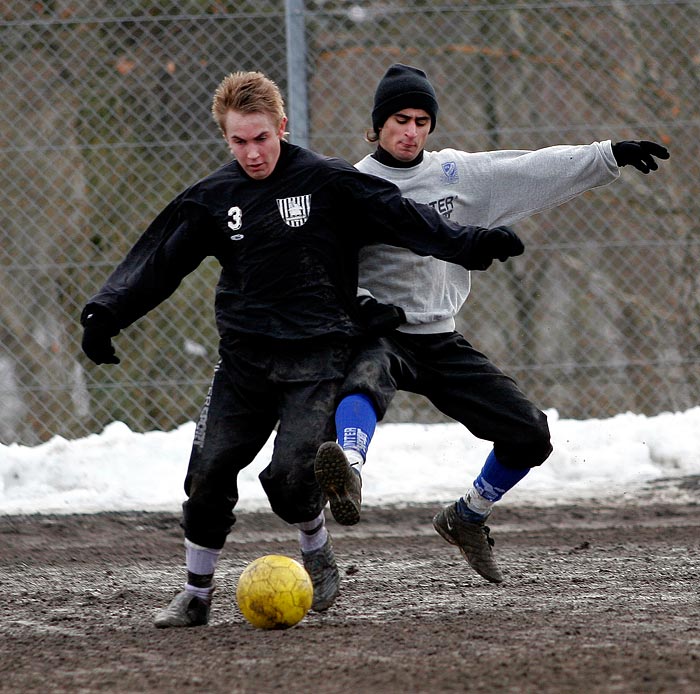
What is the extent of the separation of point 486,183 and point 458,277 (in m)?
0.40

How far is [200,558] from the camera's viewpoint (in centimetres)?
459

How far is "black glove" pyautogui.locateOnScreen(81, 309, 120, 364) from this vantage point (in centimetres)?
466

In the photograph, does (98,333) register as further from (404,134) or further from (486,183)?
(486,183)

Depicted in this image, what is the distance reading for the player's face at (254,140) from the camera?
4.44 m

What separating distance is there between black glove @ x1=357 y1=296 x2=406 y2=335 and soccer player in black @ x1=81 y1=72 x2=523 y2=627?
7 cm

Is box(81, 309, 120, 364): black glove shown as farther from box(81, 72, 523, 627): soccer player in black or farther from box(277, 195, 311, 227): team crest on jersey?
box(277, 195, 311, 227): team crest on jersey

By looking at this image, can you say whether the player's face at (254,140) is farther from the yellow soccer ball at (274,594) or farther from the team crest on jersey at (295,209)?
the yellow soccer ball at (274,594)

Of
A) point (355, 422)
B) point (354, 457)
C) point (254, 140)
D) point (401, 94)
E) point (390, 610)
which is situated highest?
point (401, 94)

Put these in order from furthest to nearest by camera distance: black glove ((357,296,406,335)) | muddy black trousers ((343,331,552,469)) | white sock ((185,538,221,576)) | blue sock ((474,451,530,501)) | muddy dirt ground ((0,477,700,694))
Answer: blue sock ((474,451,530,501)), muddy black trousers ((343,331,552,469)), black glove ((357,296,406,335)), white sock ((185,538,221,576)), muddy dirt ground ((0,477,700,694))

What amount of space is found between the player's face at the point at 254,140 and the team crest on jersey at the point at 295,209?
133 millimetres

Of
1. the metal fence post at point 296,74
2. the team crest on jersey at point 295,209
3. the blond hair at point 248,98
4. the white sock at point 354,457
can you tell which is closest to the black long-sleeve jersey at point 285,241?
the team crest on jersey at point 295,209

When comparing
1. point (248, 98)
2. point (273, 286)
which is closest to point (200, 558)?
point (273, 286)

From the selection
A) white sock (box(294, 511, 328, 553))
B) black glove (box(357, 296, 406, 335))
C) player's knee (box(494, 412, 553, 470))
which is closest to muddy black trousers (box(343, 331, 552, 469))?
player's knee (box(494, 412, 553, 470))

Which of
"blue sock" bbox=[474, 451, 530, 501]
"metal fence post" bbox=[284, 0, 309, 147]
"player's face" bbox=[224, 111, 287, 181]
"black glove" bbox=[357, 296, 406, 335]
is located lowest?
"blue sock" bbox=[474, 451, 530, 501]
